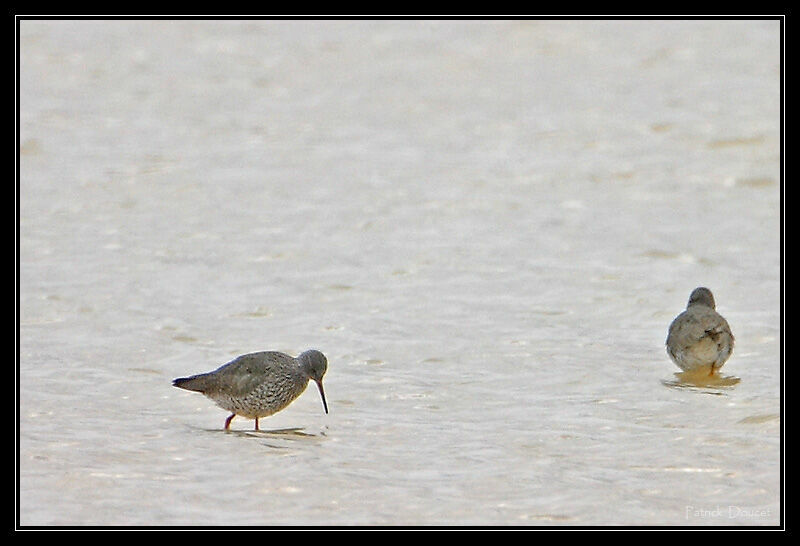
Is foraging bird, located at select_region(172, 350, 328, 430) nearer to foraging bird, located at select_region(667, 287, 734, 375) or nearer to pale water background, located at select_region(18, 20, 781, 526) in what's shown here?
pale water background, located at select_region(18, 20, 781, 526)

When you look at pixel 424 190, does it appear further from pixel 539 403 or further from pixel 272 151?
pixel 539 403

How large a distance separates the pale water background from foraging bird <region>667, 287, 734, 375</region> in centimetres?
23

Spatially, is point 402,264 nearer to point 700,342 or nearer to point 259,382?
point 700,342

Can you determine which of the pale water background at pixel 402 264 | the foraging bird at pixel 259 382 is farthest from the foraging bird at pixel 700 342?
the foraging bird at pixel 259 382

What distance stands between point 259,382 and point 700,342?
2.99m

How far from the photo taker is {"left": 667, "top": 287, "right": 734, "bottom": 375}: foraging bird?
8922 millimetres

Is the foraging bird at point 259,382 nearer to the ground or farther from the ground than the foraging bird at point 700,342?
nearer to the ground

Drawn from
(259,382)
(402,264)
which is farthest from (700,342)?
(402,264)

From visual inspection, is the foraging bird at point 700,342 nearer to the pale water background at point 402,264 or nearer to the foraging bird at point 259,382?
the pale water background at point 402,264

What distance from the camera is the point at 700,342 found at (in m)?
8.91

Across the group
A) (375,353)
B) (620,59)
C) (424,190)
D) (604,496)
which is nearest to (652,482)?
(604,496)

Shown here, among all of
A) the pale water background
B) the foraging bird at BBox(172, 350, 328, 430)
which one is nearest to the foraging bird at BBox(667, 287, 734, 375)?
the pale water background

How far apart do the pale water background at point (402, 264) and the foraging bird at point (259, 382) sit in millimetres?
191

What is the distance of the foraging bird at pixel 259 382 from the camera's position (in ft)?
25.9
